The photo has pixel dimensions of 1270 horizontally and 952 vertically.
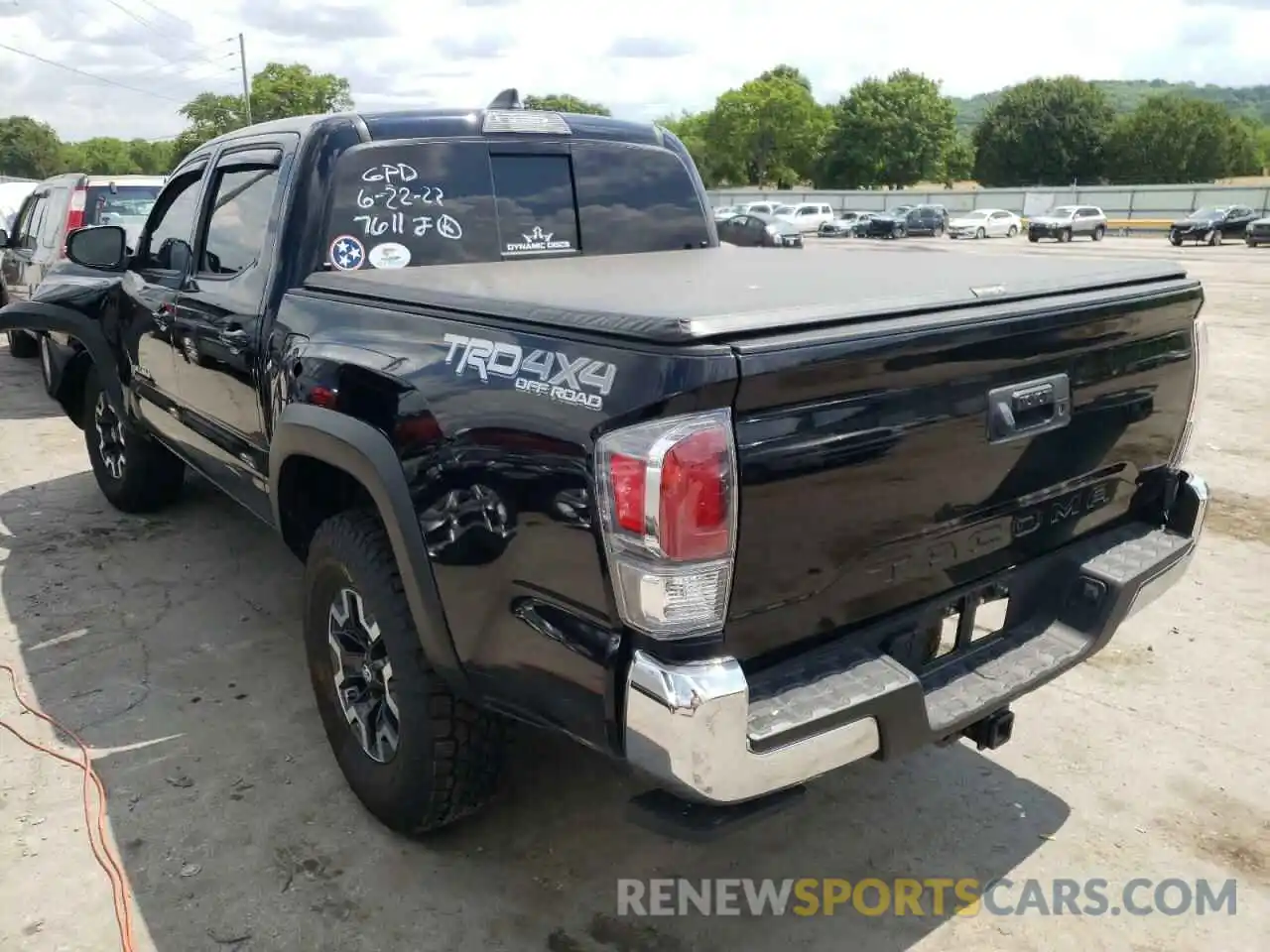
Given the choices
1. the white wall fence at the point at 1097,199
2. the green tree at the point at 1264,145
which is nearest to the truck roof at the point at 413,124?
the white wall fence at the point at 1097,199

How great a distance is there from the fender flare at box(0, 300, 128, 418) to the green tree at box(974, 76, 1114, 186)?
8719cm

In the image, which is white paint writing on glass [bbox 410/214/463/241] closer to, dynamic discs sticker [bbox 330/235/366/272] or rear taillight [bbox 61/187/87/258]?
dynamic discs sticker [bbox 330/235/366/272]

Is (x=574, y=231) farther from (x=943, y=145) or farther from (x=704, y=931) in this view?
(x=943, y=145)

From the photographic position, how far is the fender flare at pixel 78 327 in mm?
5172

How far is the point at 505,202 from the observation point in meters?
3.74

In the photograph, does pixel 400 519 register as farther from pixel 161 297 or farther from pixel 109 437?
pixel 109 437

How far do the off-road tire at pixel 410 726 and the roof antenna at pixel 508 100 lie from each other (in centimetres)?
193

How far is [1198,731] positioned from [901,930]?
5.17ft

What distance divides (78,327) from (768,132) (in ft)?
308

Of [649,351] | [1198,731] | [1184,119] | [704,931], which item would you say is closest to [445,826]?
[704,931]

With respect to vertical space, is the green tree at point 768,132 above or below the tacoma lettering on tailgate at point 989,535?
above

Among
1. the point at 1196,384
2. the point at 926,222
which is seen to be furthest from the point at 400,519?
the point at 926,222

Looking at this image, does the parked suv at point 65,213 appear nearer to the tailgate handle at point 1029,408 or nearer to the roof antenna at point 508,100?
the roof antenna at point 508,100

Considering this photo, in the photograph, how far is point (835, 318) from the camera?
2096mm
